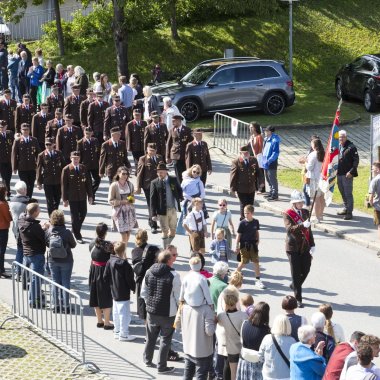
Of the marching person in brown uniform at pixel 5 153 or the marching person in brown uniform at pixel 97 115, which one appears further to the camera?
the marching person in brown uniform at pixel 97 115

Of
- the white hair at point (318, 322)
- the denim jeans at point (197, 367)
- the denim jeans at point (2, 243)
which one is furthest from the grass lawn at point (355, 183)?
the white hair at point (318, 322)

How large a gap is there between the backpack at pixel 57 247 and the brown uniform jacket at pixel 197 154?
19.1 ft

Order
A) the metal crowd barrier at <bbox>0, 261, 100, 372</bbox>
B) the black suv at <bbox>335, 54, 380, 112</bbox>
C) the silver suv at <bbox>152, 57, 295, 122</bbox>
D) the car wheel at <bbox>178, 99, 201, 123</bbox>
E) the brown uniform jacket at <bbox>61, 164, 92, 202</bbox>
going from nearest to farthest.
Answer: the metal crowd barrier at <bbox>0, 261, 100, 372</bbox>, the brown uniform jacket at <bbox>61, 164, 92, 202</bbox>, the car wheel at <bbox>178, 99, 201, 123</bbox>, the silver suv at <bbox>152, 57, 295, 122</bbox>, the black suv at <bbox>335, 54, 380, 112</bbox>

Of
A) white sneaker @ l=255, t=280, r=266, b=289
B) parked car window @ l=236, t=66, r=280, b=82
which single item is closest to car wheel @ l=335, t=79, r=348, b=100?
parked car window @ l=236, t=66, r=280, b=82

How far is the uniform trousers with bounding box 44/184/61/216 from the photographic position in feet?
67.8

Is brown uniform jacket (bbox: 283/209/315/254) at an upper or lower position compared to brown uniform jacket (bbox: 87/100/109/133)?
lower

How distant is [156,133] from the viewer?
22.7m

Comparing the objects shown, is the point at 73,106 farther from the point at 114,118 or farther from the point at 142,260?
the point at 142,260

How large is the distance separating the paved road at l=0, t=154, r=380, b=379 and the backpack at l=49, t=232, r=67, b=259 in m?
1.00

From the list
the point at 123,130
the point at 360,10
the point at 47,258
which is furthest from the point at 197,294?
the point at 360,10

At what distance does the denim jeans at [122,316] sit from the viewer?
14.8m

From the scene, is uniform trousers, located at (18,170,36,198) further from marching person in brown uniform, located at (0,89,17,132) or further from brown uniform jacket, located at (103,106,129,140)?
marching person in brown uniform, located at (0,89,17,132)

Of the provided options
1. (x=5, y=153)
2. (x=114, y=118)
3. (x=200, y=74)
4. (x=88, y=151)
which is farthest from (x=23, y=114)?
(x=200, y=74)

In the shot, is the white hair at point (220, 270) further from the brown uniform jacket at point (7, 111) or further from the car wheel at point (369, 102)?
the car wheel at point (369, 102)
